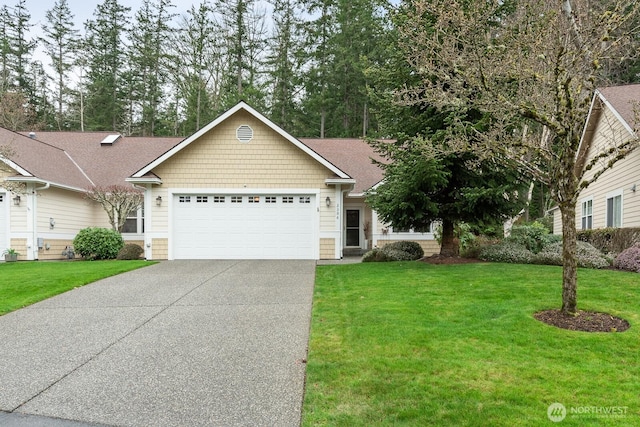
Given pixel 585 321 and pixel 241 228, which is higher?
pixel 241 228

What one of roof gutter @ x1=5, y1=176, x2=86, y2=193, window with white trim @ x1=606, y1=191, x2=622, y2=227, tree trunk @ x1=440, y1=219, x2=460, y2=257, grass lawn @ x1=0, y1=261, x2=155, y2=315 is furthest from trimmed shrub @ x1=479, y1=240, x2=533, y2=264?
roof gutter @ x1=5, y1=176, x2=86, y2=193

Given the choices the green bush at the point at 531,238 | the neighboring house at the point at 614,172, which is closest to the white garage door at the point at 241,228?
the green bush at the point at 531,238

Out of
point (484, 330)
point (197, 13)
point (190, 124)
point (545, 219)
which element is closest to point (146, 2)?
point (197, 13)

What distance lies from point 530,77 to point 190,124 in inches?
1019

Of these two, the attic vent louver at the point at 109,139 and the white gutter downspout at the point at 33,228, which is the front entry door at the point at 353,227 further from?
the attic vent louver at the point at 109,139

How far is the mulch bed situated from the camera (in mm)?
4906

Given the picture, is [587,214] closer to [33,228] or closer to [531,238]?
[531,238]

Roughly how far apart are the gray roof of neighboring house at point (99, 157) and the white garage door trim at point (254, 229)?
3.09 metres

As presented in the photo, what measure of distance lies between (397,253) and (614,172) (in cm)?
772

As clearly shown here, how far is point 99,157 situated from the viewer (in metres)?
18.0

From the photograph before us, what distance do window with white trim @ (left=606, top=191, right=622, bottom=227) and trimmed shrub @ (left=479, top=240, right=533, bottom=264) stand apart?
3940 mm

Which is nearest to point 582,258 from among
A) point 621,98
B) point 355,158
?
point 621,98

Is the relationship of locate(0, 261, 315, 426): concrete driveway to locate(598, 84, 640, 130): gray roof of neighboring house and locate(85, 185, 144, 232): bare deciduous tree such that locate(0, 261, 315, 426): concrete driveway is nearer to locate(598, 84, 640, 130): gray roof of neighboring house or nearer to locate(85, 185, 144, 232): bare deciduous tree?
locate(85, 185, 144, 232): bare deciduous tree

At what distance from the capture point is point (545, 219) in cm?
2350
